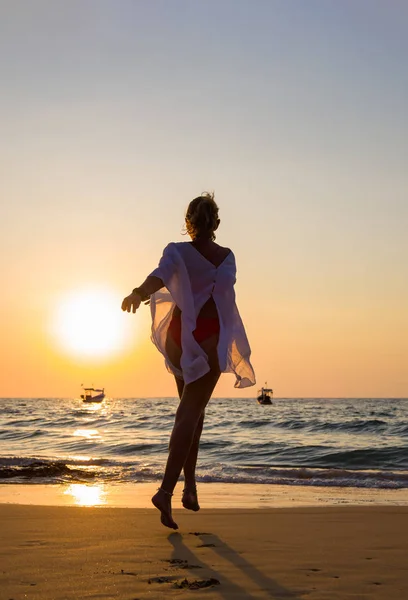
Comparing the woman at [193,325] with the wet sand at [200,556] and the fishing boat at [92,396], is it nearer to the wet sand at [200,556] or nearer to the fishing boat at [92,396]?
the wet sand at [200,556]

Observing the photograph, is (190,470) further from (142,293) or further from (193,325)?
(142,293)

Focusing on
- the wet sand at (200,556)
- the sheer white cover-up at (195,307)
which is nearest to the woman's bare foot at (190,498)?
the wet sand at (200,556)

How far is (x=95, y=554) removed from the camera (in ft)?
11.5

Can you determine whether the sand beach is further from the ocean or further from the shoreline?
the ocean

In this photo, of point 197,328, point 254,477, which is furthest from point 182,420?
point 254,477

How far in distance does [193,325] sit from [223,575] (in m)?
1.56

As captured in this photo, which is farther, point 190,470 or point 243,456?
point 243,456

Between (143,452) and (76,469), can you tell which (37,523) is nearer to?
(76,469)

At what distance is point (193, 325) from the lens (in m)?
4.29

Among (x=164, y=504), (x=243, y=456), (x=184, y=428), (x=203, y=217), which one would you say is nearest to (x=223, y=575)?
(x=164, y=504)

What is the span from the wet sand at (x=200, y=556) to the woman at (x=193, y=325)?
0.39 meters

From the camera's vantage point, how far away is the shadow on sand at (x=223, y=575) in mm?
2842

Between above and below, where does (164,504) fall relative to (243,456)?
above

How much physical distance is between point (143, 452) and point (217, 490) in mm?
7661
